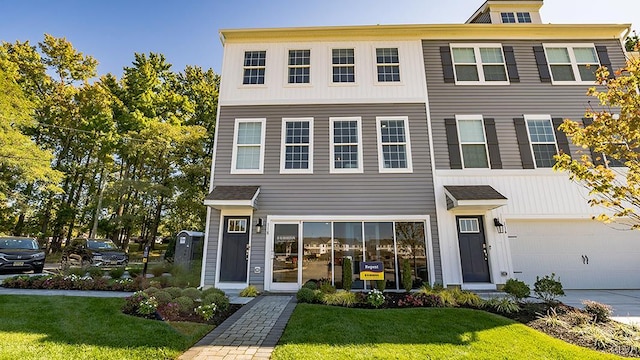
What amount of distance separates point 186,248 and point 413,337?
10.5 meters

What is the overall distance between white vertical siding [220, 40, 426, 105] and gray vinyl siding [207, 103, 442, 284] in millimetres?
358

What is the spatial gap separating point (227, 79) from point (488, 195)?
9.82m

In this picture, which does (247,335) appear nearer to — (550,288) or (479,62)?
(550,288)

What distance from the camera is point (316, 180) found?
31.1 feet

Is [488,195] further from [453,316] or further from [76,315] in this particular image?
[76,315]

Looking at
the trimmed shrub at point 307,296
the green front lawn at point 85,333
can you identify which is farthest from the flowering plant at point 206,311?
the trimmed shrub at point 307,296

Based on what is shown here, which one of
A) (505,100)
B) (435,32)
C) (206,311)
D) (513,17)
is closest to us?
(206,311)

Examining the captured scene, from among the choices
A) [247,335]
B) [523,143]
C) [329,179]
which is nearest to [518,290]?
[523,143]

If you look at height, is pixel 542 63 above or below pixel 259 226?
above

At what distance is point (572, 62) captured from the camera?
10500 mm

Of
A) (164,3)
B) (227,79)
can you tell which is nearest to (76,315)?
(227,79)

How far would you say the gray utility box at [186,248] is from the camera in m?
11.9

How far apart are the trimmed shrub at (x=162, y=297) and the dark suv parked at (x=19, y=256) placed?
9700mm

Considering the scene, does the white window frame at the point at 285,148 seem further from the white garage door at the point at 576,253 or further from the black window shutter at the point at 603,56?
the black window shutter at the point at 603,56
